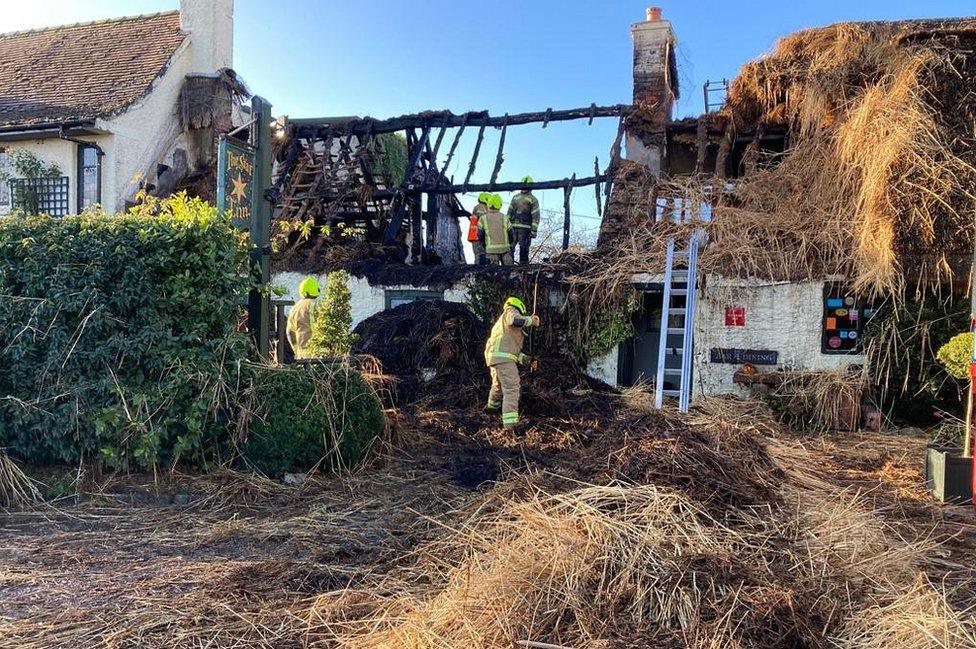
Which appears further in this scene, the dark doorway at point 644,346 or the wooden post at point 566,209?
the wooden post at point 566,209

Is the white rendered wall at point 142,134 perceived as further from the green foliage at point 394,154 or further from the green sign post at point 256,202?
the green sign post at point 256,202

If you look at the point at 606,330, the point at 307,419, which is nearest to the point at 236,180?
the point at 307,419

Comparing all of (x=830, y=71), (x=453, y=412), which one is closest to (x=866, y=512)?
(x=453, y=412)

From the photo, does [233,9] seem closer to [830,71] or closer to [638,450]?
[830,71]

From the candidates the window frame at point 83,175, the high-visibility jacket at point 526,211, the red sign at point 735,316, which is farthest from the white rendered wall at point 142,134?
the red sign at point 735,316

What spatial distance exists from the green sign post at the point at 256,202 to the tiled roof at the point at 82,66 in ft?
30.8

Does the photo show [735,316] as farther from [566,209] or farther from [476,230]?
[476,230]

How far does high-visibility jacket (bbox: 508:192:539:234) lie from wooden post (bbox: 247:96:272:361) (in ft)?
20.3

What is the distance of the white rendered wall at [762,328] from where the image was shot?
405 inches

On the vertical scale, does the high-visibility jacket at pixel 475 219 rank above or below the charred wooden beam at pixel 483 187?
below

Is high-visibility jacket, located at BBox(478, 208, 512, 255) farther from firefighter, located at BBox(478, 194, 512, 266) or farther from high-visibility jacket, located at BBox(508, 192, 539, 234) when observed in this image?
high-visibility jacket, located at BBox(508, 192, 539, 234)

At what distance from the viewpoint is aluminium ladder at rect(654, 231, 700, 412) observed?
983 cm

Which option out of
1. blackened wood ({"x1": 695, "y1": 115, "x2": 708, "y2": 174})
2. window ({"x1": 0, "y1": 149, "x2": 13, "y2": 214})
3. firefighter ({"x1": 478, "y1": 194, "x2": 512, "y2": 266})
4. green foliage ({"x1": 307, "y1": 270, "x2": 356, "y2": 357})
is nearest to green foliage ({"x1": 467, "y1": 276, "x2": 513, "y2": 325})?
firefighter ({"x1": 478, "y1": 194, "x2": 512, "y2": 266})

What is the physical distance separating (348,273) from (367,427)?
618cm
